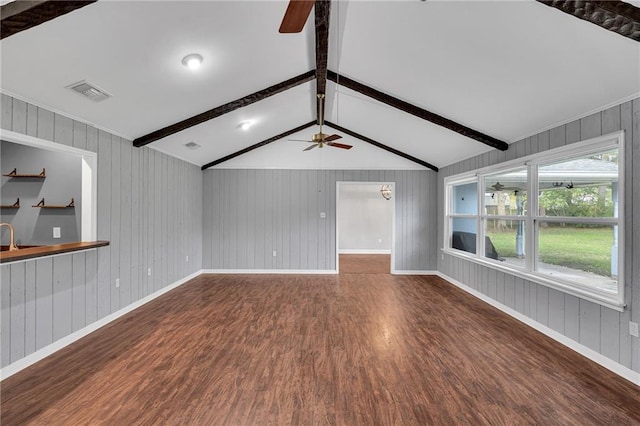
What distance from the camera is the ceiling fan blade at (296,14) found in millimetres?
1379

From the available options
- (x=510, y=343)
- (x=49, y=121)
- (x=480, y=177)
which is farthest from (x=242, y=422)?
(x=480, y=177)

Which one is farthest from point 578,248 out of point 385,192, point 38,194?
point 38,194

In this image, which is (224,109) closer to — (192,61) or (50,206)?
(192,61)

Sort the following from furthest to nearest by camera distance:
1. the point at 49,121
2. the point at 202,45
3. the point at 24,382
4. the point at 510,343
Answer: the point at 510,343, the point at 49,121, the point at 202,45, the point at 24,382

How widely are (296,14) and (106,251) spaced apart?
3597 mm

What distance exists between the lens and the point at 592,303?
266 centimetres

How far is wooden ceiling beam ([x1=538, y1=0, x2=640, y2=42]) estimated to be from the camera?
1.72 metres

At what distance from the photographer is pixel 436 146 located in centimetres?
507

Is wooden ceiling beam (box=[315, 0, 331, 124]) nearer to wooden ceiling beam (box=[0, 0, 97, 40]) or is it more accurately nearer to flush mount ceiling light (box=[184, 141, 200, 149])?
wooden ceiling beam (box=[0, 0, 97, 40])

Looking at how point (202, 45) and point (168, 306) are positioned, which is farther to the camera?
point (168, 306)

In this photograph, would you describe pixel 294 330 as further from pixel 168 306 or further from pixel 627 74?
pixel 627 74

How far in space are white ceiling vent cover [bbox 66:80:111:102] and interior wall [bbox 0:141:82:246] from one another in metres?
1.25

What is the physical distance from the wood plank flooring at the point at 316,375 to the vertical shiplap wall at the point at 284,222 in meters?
2.41

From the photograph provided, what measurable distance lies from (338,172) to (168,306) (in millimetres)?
4248
